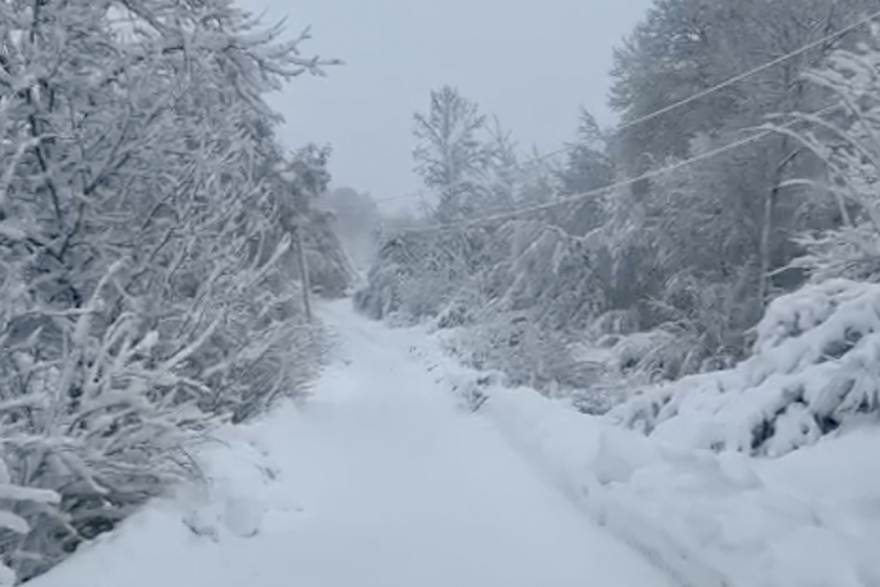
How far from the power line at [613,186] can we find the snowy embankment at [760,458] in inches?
83.5

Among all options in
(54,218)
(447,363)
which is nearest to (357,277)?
(447,363)

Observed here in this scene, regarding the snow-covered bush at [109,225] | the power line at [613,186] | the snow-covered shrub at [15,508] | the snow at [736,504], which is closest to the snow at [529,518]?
the snow at [736,504]

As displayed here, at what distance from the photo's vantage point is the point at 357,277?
206 feet

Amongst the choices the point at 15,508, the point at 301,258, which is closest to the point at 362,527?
the point at 15,508

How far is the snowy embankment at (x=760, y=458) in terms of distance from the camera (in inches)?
180

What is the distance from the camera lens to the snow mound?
6535 mm

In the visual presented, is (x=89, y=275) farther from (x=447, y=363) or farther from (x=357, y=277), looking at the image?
(x=357, y=277)

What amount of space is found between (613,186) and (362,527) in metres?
22.4

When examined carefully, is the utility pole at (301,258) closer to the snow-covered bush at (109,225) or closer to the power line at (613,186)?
the power line at (613,186)

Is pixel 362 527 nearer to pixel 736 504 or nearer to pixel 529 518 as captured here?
pixel 529 518

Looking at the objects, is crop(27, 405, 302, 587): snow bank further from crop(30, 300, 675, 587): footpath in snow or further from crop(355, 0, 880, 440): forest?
crop(355, 0, 880, 440): forest

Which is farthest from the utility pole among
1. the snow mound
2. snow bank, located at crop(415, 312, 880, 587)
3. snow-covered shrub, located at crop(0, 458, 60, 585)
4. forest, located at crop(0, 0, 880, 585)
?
snow-covered shrub, located at crop(0, 458, 60, 585)

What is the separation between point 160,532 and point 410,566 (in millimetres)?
1485

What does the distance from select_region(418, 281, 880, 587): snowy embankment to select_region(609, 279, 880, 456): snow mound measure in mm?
12
